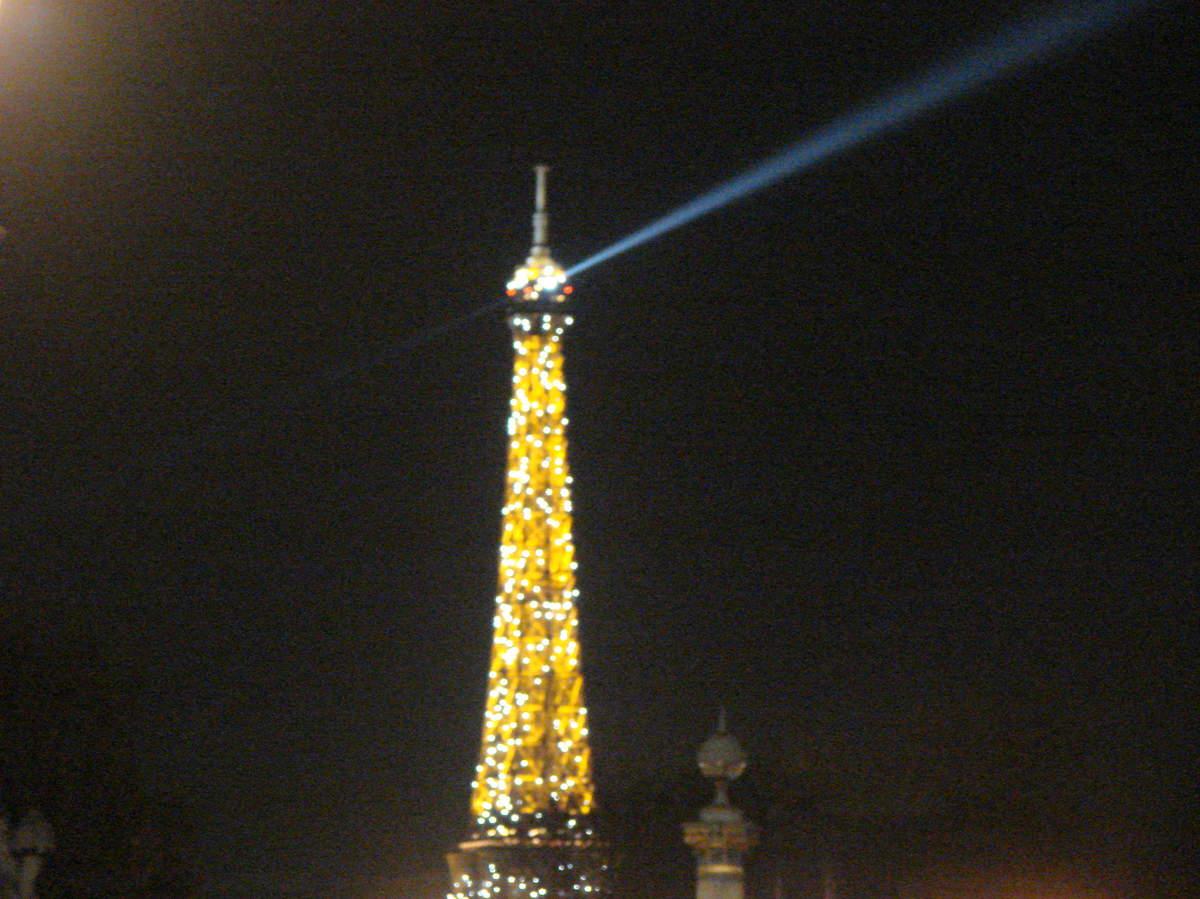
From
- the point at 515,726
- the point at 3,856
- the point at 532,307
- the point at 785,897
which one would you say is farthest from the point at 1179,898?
the point at 3,856

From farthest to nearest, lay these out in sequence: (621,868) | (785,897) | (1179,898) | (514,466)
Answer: (621,868)
(514,466)
(785,897)
(1179,898)

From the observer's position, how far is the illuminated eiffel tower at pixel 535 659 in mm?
67000

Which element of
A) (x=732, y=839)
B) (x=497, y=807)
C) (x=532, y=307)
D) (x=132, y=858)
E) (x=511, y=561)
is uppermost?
(x=532, y=307)

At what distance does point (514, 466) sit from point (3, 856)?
117 feet

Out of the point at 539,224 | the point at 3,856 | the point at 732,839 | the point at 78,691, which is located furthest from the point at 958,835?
the point at 732,839

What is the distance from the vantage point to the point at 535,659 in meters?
66.9

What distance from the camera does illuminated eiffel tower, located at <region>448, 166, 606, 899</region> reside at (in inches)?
2638

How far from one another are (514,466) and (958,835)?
44.7 feet

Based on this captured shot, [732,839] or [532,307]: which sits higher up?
[532,307]

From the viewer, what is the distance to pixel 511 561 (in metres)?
67.3

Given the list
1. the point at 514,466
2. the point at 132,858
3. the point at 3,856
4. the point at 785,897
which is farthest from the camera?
the point at 514,466

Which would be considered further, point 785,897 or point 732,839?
point 785,897

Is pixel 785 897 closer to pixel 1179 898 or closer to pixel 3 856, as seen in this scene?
pixel 1179 898

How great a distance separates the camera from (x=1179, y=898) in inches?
2224
